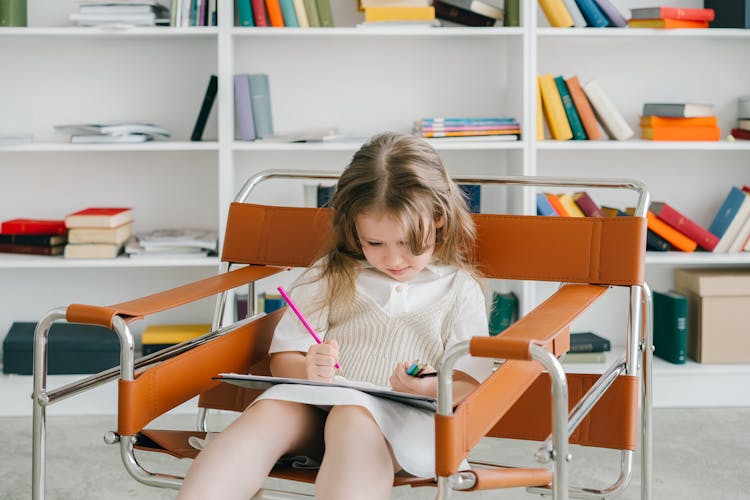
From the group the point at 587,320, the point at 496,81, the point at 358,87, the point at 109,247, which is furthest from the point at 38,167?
the point at 587,320

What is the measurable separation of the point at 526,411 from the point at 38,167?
213 cm

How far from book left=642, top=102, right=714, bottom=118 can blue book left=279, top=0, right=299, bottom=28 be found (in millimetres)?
1129

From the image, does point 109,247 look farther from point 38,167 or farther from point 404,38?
point 404,38

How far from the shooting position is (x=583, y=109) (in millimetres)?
3143

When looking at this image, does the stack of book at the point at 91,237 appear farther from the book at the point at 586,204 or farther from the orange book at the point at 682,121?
the orange book at the point at 682,121

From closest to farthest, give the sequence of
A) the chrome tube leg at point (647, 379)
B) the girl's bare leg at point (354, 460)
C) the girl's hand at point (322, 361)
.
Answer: the girl's bare leg at point (354, 460) → the girl's hand at point (322, 361) → the chrome tube leg at point (647, 379)

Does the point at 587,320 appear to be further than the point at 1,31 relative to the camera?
Yes

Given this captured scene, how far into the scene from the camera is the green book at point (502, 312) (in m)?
3.19

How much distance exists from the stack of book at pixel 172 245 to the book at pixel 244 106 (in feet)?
1.12

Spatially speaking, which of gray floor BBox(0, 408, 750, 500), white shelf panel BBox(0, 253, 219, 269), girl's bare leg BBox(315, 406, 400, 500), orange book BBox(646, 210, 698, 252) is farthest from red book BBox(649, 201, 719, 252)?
girl's bare leg BBox(315, 406, 400, 500)

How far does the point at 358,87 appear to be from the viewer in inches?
132

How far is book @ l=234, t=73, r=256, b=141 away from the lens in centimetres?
309

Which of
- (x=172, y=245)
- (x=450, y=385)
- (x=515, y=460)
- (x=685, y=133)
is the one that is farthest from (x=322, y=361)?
(x=685, y=133)

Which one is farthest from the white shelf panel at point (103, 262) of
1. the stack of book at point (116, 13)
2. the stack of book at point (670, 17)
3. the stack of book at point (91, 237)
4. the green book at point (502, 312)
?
the stack of book at point (670, 17)
